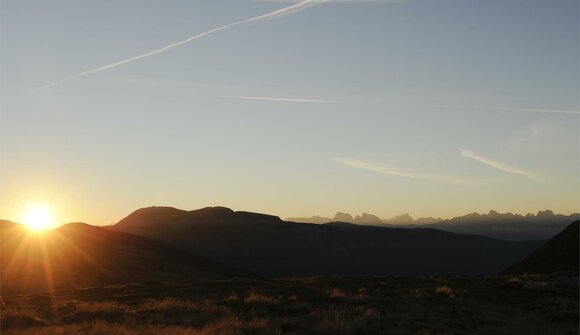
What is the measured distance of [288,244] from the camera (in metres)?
182

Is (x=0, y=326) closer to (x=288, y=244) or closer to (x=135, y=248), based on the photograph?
(x=135, y=248)

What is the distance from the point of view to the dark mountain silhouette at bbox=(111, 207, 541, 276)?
547 feet

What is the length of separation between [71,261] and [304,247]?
115 meters

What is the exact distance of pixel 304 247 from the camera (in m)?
183

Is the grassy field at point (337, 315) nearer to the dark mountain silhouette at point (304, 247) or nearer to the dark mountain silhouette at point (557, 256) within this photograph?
the dark mountain silhouette at point (557, 256)

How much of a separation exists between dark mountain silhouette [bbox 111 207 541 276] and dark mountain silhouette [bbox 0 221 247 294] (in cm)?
6217

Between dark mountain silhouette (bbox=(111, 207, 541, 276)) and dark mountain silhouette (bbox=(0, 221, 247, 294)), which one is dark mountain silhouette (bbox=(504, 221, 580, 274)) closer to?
dark mountain silhouette (bbox=(0, 221, 247, 294))

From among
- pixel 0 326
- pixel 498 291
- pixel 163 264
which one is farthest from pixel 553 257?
pixel 0 326

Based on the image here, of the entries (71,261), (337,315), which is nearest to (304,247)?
(71,261)

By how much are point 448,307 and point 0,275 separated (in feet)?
195

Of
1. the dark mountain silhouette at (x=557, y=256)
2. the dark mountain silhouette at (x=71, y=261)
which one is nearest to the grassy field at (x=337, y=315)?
the dark mountain silhouette at (x=557, y=256)

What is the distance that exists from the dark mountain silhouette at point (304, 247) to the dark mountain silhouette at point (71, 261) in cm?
6217

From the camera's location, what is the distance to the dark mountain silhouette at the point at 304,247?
167m

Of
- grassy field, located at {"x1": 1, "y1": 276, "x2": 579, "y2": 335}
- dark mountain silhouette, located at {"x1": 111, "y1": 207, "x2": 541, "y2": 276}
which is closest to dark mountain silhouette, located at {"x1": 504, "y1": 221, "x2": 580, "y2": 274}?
grassy field, located at {"x1": 1, "y1": 276, "x2": 579, "y2": 335}
